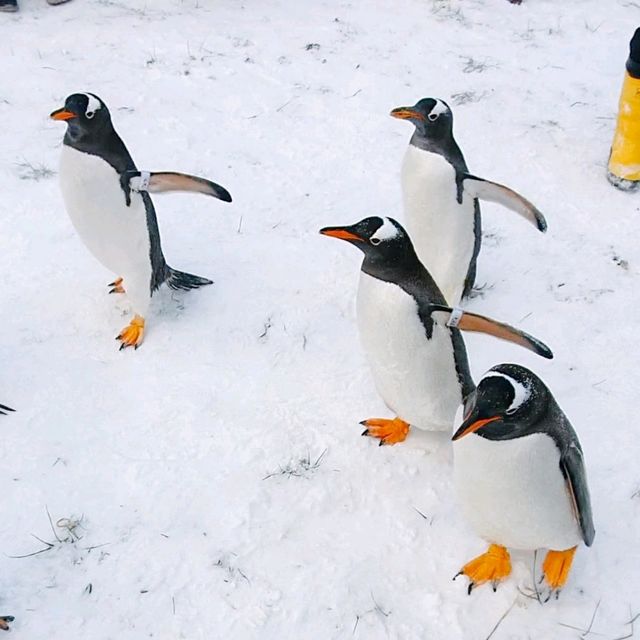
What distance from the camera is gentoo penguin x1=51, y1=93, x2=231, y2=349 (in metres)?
3.00

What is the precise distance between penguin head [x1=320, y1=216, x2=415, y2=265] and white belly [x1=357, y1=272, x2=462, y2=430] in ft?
0.31

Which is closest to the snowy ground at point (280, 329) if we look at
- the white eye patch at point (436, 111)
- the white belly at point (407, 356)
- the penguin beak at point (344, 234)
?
the white belly at point (407, 356)

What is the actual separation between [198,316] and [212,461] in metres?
0.88

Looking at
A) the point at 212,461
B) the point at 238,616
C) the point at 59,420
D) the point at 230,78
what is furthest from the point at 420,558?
the point at 230,78

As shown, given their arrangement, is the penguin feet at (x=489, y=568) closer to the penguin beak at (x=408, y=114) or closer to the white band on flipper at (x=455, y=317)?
the white band on flipper at (x=455, y=317)

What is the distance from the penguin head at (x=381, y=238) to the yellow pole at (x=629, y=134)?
2.20m

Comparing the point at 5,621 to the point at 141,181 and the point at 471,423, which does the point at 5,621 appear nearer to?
the point at 471,423

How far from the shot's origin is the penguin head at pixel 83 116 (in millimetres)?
2947

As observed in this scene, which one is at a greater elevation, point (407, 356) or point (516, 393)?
point (516, 393)

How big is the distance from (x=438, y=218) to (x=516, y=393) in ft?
4.42

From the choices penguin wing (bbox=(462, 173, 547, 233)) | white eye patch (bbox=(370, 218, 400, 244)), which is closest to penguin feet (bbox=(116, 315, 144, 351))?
white eye patch (bbox=(370, 218, 400, 244))

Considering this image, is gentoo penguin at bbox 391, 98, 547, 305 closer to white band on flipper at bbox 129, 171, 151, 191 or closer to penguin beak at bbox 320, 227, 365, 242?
penguin beak at bbox 320, 227, 365, 242

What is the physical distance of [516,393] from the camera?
6.72ft

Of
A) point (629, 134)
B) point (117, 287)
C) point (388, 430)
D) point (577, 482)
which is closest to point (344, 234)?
point (388, 430)
